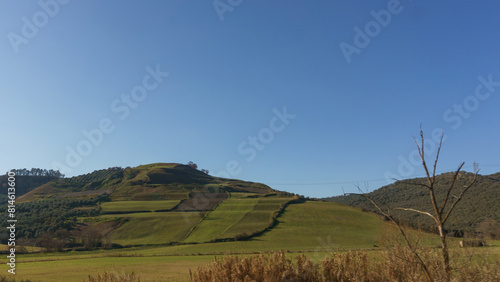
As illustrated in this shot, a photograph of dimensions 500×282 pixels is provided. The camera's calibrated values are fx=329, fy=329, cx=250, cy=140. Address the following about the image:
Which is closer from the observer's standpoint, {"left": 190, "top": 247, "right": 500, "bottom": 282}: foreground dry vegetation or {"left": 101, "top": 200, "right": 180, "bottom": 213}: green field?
A: {"left": 190, "top": 247, "right": 500, "bottom": 282}: foreground dry vegetation

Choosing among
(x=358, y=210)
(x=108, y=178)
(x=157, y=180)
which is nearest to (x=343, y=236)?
(x=358, y=210)

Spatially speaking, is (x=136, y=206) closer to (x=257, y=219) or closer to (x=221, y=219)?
(x=221, y=219)

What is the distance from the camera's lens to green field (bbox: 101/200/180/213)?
101750 millimetres

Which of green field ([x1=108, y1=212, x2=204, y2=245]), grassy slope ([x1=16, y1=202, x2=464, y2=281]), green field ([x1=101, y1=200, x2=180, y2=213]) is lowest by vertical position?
grassy slope ([x1=16, y1=202, x2=464, y2=281])

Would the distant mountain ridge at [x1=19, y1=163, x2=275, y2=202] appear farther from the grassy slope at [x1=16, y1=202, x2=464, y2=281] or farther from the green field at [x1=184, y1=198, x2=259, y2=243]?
the grassy slope at [x1=16, y1=202, x2=464, y2=281]

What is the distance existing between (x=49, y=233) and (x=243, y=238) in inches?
1766

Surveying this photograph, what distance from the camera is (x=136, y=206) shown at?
106 m

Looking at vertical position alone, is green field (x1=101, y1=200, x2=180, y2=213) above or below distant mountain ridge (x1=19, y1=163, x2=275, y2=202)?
below

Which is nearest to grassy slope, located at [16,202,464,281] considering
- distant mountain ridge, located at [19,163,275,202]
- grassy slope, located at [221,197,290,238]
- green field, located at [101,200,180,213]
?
grassy slope, located at [221,197,290,238]

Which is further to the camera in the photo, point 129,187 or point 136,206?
point 129,187

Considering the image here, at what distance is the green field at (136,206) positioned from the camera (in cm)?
10175

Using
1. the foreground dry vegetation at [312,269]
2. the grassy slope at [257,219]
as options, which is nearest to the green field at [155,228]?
the grassy slope at [257,219]

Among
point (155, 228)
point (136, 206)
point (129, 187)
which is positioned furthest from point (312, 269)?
point (129, 187)

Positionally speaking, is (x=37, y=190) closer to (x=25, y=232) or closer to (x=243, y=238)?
(x=25, y=232)
